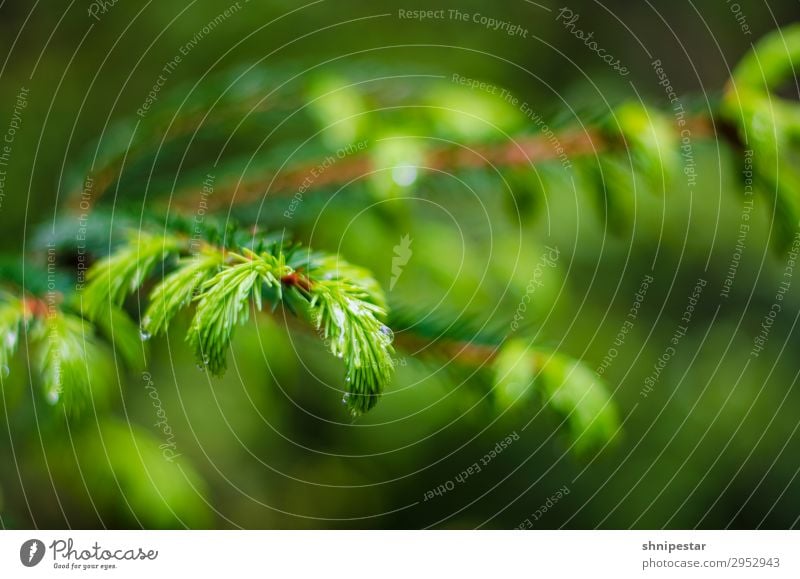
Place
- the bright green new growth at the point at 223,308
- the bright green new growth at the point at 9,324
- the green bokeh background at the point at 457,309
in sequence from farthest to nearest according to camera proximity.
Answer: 1. the green bokeh background at the point at 457,309
2. the bright green new growth at the point at 9,324
3. the bright green new growth at the point at 223,308

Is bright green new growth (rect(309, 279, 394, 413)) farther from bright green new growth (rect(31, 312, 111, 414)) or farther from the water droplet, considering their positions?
bright green new growth (rect(31, 312, 111, 414))

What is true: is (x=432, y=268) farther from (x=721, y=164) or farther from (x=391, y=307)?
(x=721, y=164)

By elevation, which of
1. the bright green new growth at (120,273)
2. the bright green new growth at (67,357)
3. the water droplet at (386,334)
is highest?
the bright green new growth at (120,273)

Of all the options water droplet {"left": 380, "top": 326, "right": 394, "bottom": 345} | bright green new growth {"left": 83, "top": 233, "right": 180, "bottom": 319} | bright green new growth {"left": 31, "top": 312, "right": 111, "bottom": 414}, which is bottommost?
bright green new growth {"left": 31, "top": 312, "right": 111, "bottom": 414}

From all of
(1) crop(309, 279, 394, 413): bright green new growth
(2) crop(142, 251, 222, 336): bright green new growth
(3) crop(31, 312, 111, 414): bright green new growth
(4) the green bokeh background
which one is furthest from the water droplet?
(4) the green bokeh background

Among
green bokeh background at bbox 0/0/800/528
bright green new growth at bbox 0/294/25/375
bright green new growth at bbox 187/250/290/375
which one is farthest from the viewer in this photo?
green bokeh background at bbox 0/0/800/528

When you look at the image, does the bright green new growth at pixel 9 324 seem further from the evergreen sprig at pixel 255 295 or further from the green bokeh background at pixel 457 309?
the green bokeh background at pixel 457 309

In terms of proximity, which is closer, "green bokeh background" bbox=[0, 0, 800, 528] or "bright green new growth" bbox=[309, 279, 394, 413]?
"bright green new growth" bbox=[309, 279, 394, 413]

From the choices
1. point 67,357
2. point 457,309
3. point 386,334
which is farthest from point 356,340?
point 457,309

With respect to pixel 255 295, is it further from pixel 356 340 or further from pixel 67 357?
pixel 67 357

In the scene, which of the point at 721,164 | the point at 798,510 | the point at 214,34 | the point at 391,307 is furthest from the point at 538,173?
the point at 798,510

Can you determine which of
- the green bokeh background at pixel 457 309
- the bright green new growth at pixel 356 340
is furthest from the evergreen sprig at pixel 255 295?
the green bokeh background at pixel 457 309
